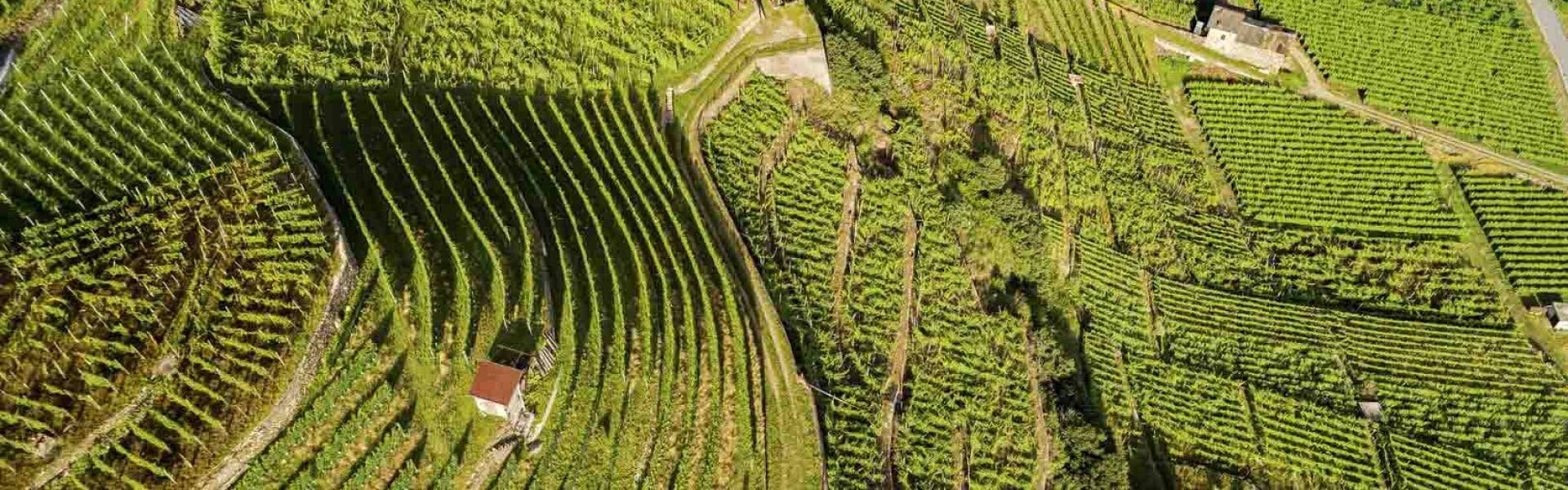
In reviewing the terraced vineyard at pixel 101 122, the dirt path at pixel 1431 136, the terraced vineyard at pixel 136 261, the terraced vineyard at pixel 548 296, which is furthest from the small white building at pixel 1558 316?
the terraced vineyard at pixel 101 122

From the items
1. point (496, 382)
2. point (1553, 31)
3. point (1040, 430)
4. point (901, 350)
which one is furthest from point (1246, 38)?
point (496, 382)

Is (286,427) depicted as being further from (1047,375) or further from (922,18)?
(922,18)

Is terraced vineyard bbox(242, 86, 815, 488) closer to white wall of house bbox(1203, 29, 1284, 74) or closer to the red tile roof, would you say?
the red tile roof

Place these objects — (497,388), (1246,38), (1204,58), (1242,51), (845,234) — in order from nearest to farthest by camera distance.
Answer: (497,388), (845,234), (1246,38), (1242,51), (1204,58)

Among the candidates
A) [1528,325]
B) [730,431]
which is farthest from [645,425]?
[1528,325]

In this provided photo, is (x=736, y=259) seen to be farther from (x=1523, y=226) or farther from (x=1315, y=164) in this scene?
(x=1523, y=226)
